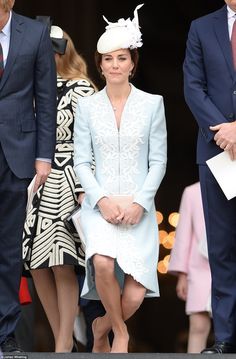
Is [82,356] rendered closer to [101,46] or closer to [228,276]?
[228,276]

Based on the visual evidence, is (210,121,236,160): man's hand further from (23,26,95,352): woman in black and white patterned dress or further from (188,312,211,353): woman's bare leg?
(188,312,211,353): woman's bare leg

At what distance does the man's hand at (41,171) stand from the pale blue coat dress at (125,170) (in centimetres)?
23

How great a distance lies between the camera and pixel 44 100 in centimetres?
877

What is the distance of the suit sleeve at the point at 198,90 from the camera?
8.69m

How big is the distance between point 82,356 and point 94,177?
4.11 feet

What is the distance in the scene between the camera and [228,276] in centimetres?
875

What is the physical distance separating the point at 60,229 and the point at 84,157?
2.28ft

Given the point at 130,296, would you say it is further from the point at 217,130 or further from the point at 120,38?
the point at 120,38

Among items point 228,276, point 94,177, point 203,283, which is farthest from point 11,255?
point 203,283

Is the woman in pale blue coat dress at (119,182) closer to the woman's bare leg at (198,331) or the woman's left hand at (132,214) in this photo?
the woman's left hand at (132,214)

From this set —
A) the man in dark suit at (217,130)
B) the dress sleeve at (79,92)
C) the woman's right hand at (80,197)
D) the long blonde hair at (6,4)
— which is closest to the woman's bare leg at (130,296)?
the man in dark suit at (217,130)

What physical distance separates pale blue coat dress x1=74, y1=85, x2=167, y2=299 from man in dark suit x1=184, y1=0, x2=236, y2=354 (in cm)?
29

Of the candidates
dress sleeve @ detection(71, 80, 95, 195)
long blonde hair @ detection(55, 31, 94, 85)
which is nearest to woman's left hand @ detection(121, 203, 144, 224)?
dress sleeve @ detection(71, 80, 95, 195)

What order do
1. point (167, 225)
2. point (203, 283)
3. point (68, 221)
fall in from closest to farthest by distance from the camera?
point (68, 221), point (203, 283), point (167, 225)
